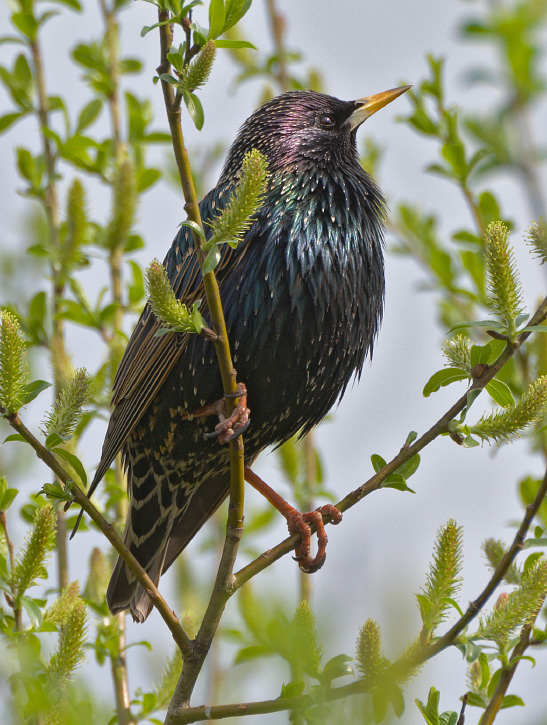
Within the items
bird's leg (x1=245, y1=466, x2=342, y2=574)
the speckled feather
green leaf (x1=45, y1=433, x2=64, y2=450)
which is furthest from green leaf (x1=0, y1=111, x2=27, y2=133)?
green leaf (x1=45, y1=433, x2=64, y2=450)

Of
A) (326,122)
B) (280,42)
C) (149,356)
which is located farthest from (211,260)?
(280,42)

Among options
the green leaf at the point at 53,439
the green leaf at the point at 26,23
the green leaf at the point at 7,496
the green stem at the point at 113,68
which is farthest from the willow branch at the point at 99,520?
the green leaf at the point at 26,23

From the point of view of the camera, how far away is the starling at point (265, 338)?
3402 mm

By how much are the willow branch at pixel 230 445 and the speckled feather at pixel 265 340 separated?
2.18 feet

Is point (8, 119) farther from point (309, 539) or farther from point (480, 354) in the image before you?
point (480, 354)

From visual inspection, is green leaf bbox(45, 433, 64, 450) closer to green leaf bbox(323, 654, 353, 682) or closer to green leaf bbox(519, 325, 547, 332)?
green leaf bbox(323, 654, 353, 682)

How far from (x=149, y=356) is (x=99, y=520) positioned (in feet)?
4.36

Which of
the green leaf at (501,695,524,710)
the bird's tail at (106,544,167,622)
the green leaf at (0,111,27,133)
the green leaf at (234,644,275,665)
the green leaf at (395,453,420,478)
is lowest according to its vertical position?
the green leaf at (501,695,524,710)

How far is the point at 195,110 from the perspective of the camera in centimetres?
218

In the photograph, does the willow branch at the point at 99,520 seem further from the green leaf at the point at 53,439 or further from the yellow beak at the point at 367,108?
the yellow beak at the point at 367,108

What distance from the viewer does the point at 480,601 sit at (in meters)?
2.22

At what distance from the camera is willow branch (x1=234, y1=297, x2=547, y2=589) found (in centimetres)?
227

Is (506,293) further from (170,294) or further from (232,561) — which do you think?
(232,561)

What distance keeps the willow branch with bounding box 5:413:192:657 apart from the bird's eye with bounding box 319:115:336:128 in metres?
2.20
